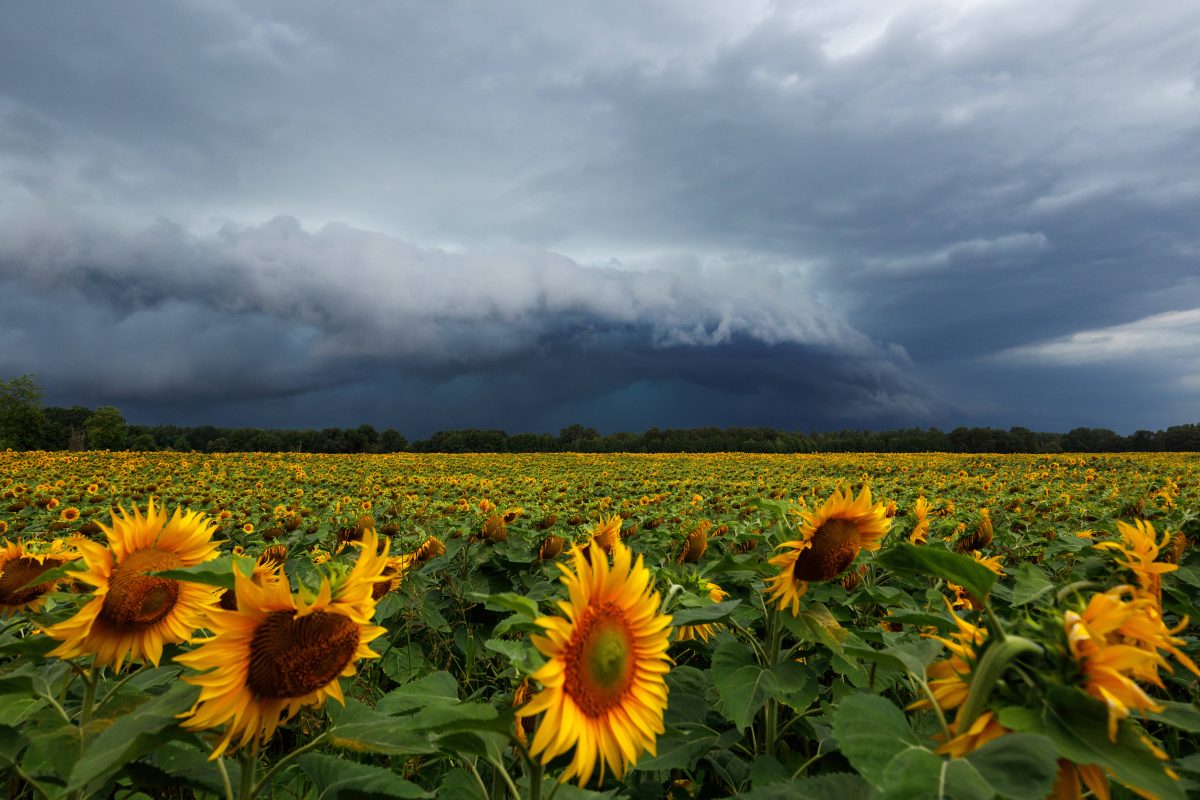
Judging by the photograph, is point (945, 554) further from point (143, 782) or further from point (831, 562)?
point (143, 782)

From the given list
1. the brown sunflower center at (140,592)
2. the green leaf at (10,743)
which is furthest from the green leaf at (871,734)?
the green leaf at (10,743)

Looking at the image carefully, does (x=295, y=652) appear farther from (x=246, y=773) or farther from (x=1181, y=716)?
(x=1181, y=716)

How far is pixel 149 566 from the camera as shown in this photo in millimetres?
1945

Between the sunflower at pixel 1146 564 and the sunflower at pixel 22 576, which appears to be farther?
the sunflower at pixel 22 576

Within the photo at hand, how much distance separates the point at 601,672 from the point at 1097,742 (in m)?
0.94

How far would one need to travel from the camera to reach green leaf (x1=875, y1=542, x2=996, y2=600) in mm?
1371

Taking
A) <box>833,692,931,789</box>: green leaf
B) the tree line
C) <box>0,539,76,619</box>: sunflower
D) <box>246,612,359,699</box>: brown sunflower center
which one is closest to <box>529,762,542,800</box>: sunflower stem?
<box>246,612,359,699</box>: brown sunflower center

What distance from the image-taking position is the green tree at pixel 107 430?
167 ft

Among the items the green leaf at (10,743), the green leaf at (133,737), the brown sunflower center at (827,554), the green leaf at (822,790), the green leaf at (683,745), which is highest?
the brown sunflower center at (827,554)

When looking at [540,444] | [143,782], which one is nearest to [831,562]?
[143,782]

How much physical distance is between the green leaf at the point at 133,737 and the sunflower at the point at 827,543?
6.24ft

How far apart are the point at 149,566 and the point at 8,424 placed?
8090cm

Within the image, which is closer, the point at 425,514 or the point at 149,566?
the point at 149,566

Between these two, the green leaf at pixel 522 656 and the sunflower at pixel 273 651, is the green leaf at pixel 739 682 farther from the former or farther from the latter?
the sunflower at pixel 273 651
